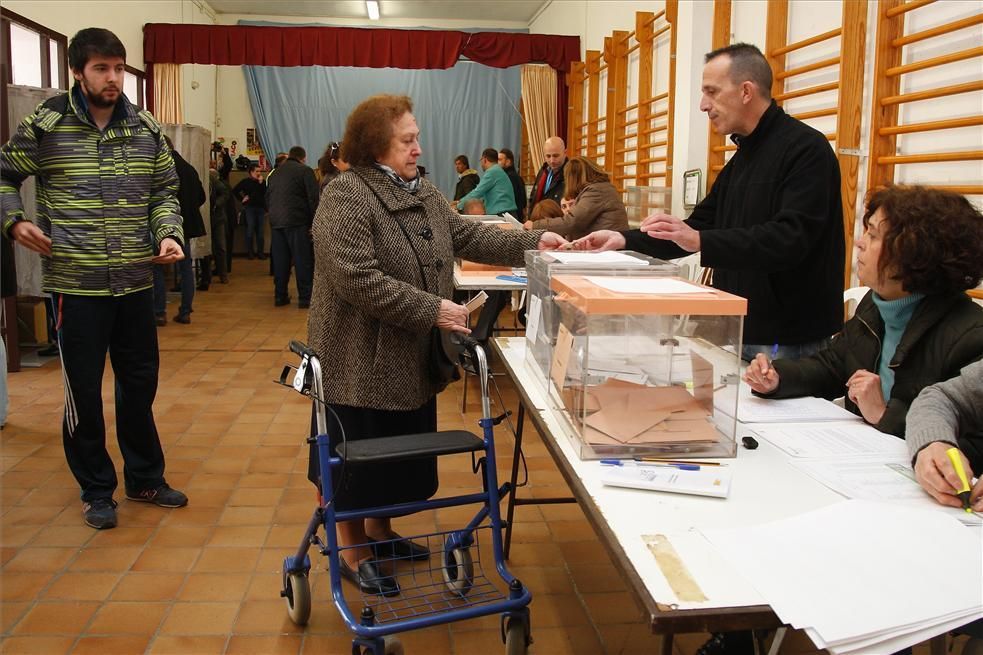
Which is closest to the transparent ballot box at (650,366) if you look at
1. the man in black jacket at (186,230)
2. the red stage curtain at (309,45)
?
the man in black jacket at (186,230)

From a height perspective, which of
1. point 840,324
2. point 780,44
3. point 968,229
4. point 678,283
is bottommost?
point 840,324

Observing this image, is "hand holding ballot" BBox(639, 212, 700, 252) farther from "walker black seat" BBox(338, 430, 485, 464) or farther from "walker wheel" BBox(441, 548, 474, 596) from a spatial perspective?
"walker wheel" BBox(441, 548, 474, 596)

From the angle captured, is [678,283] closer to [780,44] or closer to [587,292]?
[587,292]

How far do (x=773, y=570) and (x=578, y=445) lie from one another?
52cm

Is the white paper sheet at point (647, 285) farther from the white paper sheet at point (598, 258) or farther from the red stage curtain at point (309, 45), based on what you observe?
the red stage curtain at point (309, 45)

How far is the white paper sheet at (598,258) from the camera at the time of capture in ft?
6.56

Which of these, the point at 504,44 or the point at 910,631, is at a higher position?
the point at 504,44

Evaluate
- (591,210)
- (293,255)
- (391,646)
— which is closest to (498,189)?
(293,255)

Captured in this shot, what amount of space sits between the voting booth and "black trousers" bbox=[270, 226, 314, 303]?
668 centimetres

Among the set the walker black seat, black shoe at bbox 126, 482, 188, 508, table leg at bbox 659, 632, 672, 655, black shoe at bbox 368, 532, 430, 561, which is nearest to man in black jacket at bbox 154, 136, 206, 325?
black shoe at bbox 126, 482, 188, 508

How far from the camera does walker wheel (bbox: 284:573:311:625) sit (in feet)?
7.29

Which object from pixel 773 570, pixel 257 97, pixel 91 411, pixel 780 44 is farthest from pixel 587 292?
pixel 257 97

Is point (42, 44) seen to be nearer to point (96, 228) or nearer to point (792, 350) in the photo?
point (96, 228)

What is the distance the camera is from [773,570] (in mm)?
1109
